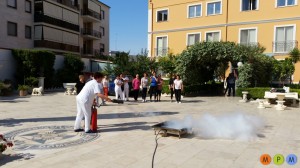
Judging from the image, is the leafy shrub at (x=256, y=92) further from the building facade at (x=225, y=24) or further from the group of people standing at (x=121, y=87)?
the building facade at (x=225, y=24)

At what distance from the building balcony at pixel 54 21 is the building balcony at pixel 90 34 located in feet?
8.15

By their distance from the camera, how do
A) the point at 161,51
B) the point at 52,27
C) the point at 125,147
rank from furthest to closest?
1. the point at 52,27
2. the point at 161,51
3. the point at 125,147

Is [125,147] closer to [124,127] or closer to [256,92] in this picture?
[124,127]

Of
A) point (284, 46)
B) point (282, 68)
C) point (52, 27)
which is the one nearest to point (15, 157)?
point (282, 68)

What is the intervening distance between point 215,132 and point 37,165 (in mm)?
4741

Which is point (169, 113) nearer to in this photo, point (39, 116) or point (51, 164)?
point (39, 116)

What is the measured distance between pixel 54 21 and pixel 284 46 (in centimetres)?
2597

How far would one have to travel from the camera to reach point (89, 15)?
4175 cm

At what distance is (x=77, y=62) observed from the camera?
85.5 feet

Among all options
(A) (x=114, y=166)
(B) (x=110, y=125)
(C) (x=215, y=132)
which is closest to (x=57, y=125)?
(B) (x=110, y=125)

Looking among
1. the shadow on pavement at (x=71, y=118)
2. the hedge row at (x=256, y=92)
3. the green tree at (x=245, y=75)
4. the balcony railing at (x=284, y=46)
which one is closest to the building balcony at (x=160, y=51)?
the balcony railing at (x=284, y=46)

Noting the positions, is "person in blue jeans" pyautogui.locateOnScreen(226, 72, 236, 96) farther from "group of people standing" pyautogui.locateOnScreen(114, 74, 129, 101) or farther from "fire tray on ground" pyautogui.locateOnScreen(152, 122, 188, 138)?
"fire tray on ground" pyautogui.locateOnScreen(152, 122, 188, 138)

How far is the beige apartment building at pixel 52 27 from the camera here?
29.1 m

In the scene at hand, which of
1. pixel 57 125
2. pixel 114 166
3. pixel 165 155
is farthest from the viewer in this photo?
pixel 57 125
